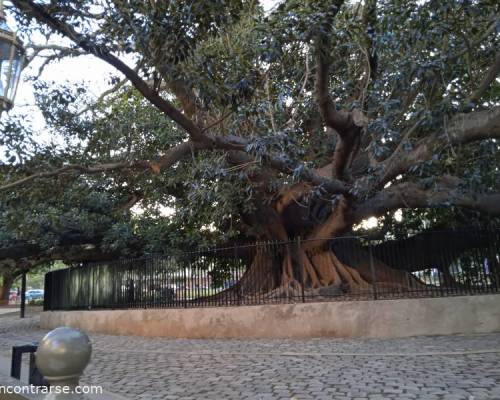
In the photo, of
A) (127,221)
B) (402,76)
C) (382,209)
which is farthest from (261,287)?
(402,76)

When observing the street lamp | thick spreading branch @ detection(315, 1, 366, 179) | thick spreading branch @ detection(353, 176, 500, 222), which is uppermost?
thick spreading branch @ detection(315, 1, 366, 179)

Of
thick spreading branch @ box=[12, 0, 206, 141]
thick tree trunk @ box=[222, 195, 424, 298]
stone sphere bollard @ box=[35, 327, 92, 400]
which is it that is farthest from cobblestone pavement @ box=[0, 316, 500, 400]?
thick spreading branch @ box=[12, 0, 206, 141]

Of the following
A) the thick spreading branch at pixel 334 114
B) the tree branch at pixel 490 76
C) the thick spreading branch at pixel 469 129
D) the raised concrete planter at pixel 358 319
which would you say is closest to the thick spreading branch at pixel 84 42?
the thick spreading branch at pixel 334 114

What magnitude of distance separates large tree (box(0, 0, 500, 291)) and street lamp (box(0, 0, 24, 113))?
4.52 ft

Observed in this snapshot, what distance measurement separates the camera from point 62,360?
2.77m

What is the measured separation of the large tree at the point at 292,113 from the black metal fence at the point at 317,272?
10cm

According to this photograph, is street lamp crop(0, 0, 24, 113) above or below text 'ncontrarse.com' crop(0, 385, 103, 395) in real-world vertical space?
above

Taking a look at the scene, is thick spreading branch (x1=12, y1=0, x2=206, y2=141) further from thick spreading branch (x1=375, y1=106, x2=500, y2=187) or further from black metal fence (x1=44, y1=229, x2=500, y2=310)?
black metal fence (x1=44, y1=229, x2=500, y2=310)

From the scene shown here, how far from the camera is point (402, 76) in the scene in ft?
22.7

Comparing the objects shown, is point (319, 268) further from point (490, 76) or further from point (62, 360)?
point (62, 360)

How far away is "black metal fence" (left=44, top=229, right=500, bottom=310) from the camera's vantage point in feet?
33.3

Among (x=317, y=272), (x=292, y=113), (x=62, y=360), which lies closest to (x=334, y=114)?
(x=292, y=113)

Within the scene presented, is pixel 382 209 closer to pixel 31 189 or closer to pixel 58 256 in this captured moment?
pixel 31 189

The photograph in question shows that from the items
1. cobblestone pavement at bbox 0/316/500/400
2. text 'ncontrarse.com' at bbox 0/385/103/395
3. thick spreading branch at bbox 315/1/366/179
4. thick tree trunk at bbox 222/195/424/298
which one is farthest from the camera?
thick tree trunk at bbox 222/195/424/298
